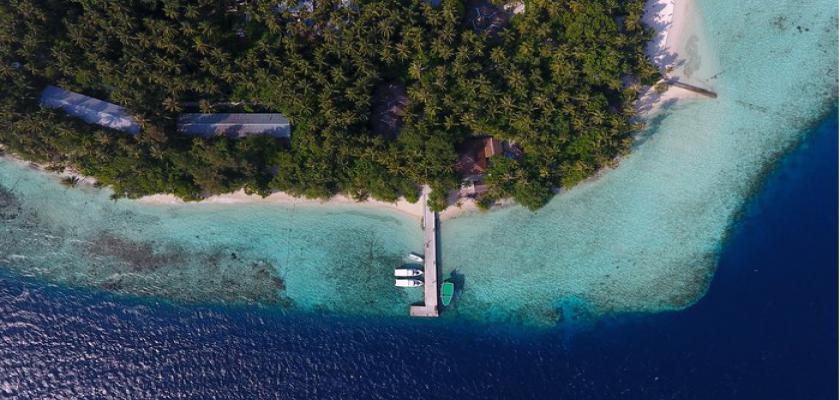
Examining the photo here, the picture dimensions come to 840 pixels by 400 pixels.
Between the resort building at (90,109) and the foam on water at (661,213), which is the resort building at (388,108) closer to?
the foam on water at (661,213)

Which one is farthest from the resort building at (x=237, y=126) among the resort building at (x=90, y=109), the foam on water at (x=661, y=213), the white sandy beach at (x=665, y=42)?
the white sandy beach at (x=665, y=42)

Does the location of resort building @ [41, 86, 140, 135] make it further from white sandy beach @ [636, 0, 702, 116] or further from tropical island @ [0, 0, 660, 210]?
white sandy beach @ [636, 0, 702, 116]

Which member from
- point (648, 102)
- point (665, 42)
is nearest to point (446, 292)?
point (648, 102)

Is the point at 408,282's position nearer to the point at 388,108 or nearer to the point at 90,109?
the point at 388,108

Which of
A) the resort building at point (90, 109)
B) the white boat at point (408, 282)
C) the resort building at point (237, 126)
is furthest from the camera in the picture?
the white boat at point (408, 282)

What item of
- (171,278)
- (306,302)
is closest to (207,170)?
(171,278)

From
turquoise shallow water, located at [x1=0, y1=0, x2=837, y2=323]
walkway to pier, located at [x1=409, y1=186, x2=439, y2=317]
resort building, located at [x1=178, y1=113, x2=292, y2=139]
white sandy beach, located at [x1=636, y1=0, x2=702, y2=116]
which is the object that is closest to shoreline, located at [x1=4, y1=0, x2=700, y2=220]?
white sandy beach, located at [x1=636, y1=0, x2=702, y2=116]
